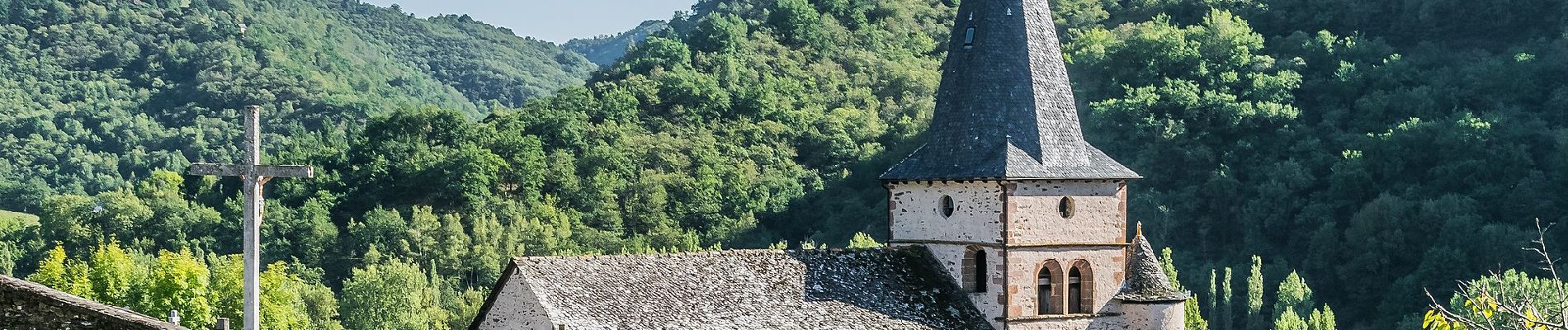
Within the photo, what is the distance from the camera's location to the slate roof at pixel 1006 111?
95.2 ft

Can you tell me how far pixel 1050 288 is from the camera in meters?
29.1

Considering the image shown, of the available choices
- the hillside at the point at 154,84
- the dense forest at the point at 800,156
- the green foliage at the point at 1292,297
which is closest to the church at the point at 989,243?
the dense forest at the point at 800,156

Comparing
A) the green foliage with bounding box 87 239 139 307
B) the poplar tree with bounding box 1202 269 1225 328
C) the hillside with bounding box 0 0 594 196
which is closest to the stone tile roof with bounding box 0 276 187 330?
the green foliage with bounding box 87 239 139 307

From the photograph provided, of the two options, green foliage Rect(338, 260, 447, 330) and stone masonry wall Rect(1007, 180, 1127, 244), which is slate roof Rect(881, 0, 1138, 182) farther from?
green foliage Rect(338, 260, 447, 330)

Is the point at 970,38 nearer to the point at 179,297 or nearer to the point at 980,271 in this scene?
the point at 980,271

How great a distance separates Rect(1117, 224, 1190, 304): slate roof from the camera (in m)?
29.3

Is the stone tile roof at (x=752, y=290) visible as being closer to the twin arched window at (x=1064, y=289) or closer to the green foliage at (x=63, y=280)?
the twin arched window at (x=1064, y=289)

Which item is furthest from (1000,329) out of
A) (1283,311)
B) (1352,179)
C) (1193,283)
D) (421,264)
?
(421,264)

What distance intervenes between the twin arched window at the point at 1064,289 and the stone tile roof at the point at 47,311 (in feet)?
56.0

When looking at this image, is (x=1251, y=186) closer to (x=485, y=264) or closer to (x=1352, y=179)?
(x=1352, y=179)

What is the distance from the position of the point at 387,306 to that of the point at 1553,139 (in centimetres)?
3675

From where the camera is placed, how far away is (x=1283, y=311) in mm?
53844

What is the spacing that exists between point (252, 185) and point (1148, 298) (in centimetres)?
1645

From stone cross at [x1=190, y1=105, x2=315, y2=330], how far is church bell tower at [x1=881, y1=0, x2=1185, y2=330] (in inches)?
556
